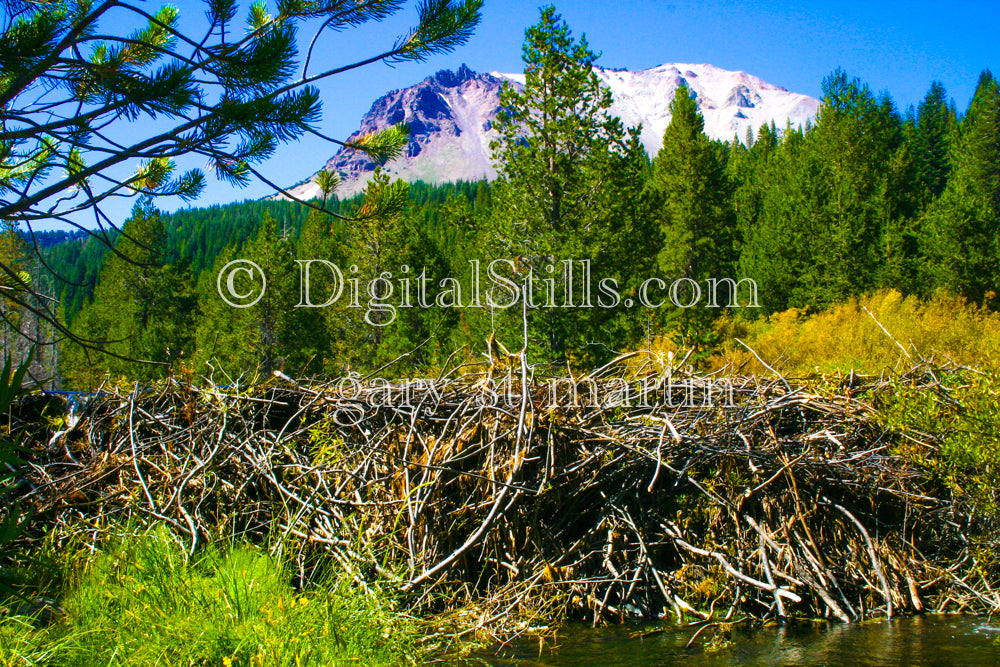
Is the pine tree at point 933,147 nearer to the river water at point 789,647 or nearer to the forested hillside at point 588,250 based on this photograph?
the forested hillside at point 588,250

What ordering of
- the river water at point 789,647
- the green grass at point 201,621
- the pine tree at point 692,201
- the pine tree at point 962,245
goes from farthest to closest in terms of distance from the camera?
the pine tree at point 692,201, the pine tree at point 962,245, the river water at point 789,647, the green grass at point 201,621

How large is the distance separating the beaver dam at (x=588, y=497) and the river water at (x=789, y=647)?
0.15 metres

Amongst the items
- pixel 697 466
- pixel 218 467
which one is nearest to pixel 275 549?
pixel 218 467

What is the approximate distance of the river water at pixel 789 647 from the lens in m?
3.35

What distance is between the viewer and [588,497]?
14.2 ft

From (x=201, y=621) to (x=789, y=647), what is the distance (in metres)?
2.82

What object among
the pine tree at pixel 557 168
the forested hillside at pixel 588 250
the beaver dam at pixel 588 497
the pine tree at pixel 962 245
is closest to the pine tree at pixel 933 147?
the forested hillside at pixel 588 250

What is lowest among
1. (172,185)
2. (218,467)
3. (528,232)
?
(218,467)

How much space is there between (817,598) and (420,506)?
7.73 ft

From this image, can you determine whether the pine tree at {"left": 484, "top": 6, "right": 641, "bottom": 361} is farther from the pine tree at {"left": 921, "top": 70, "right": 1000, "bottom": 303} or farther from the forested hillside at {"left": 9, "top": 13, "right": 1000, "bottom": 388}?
the pine tree at {"left": 921, "top": 70, "right": 1000, "bottom": 303}

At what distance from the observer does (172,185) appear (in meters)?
3.56

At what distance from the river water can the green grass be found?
0.66 m

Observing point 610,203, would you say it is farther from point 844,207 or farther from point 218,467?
point 844,207

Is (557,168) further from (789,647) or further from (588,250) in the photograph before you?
(789,647)
